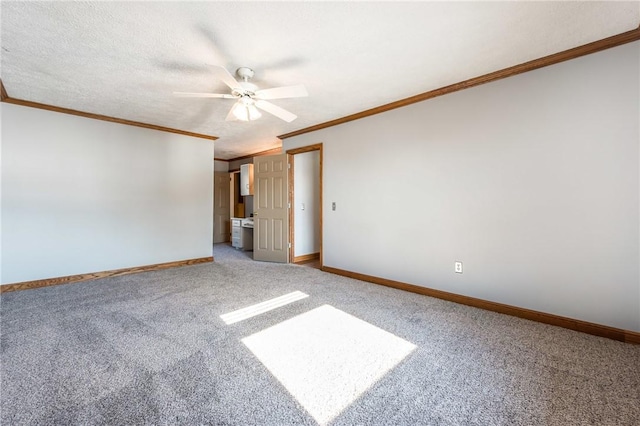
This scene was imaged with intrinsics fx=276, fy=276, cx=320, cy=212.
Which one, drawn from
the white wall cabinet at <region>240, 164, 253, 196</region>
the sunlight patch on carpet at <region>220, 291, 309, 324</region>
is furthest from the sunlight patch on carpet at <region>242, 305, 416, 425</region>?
the white wall cabinet at <region>240, 164, 253, 196</region>

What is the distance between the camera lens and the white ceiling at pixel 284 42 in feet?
6.08

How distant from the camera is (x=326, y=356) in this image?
6.40 ft

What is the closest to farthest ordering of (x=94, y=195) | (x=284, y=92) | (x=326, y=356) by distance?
1. (x=326, y=356)
2. (x=284, y=92)
3. (x=94, y=195)

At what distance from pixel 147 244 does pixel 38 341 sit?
8.06 ft

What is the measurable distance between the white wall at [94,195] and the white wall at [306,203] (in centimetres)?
169

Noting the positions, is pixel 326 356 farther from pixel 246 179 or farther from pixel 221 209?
pixel 221 209

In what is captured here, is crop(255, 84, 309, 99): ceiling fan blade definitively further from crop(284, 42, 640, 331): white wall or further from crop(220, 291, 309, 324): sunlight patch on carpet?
crop(220, 291, 309, 324): sunlight patch on carpet

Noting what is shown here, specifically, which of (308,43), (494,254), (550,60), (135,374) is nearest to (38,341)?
(135,374)

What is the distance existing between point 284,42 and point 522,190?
2.49 metres

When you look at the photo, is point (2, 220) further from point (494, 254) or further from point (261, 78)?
point (494, 254)

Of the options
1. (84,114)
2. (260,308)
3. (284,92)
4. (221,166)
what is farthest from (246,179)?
(284,92)

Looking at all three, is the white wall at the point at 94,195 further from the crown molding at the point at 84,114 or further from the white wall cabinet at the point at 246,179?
the white wall cabinet at the point at 246,179

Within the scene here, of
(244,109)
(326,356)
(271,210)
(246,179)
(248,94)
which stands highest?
A: (248,94)

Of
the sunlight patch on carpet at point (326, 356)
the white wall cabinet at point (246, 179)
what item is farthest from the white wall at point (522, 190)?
the white wall cabinet at point (246, 179)
